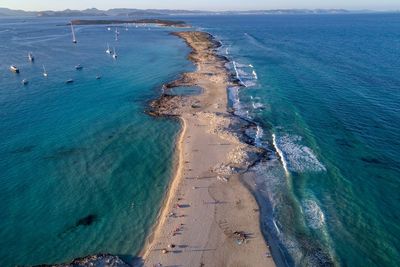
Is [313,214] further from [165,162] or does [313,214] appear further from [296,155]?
[165,162]

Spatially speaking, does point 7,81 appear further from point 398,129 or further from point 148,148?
point 398,129

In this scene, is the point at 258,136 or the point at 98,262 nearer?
the point at 98,262

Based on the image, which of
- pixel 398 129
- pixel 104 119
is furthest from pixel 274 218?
pixel 104 119

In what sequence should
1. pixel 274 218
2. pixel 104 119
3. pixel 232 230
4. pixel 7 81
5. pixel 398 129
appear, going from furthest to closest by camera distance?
pixel 7 81 → pixel 104 119 → pixel 398 129 → pixel 274 218 → pixel 232 230

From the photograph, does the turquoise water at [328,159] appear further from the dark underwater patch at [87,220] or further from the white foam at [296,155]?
the dark underwater patch at [87,220]

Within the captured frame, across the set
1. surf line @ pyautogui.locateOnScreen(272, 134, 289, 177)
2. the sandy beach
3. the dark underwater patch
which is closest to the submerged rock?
the sandy beach

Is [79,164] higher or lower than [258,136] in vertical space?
lower

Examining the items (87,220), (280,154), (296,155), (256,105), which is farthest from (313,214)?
(256,105)
